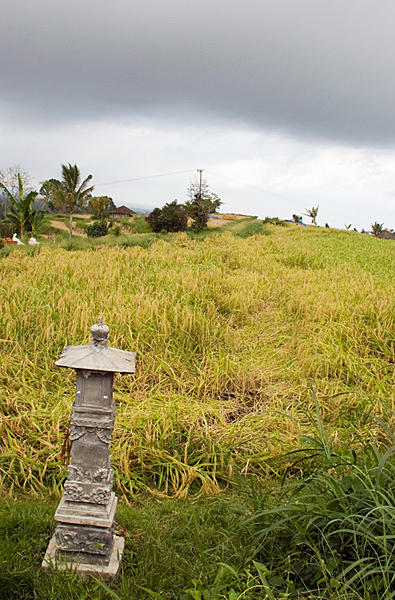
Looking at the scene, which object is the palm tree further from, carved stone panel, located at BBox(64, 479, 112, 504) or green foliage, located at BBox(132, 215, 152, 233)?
carved stone panel, located at BBox(64, 479, 112, 504)

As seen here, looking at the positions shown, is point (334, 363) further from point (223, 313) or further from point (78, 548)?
point (78, 548)

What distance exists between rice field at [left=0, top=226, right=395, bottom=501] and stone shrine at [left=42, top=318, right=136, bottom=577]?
0.93 feet

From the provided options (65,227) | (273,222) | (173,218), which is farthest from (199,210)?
(65,227)

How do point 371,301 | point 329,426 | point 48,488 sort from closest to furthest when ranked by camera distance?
point 48,488 → point 329,426 → point 371,301

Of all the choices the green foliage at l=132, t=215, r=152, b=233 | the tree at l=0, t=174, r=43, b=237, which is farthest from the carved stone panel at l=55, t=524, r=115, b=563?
the green foliage at l=132, t=215, r=152, b=233

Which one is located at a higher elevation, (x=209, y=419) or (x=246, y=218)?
(x=246, y=218)

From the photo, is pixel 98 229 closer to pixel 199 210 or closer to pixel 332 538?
pixel 199 210

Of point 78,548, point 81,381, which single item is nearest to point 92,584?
point 78,548

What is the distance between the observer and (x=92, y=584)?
1.95m

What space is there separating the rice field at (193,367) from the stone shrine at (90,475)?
0.93 feet

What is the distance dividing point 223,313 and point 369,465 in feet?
11.9

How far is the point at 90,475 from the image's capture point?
6.84ft

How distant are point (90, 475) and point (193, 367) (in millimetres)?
2376

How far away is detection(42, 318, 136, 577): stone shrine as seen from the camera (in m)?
2.01
